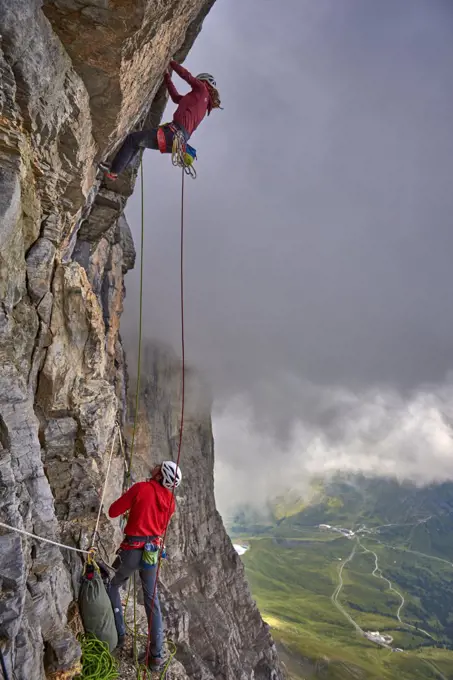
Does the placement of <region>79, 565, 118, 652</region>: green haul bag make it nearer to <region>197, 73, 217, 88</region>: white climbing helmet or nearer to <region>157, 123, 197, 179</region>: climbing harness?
<region>157, 123, 197, 179</region>: climbing harness

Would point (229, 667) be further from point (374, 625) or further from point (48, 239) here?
point (374, 625)

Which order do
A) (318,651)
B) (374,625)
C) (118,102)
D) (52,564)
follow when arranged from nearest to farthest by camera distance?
(52,564), (118,102), (318,651), (374,625)

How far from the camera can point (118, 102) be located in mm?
7719

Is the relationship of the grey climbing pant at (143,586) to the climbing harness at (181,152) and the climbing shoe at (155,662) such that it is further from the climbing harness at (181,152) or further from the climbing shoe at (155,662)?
the climbing harness at (181,152)

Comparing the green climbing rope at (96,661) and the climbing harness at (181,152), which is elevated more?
the climbing harness at (181,152)

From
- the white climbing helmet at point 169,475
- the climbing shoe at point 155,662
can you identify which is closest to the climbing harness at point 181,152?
the white climbing helmet at point 169,475

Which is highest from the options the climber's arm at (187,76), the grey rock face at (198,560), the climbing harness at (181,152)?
the climber's arm at (187,76)

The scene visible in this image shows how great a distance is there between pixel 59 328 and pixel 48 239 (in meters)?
2.68

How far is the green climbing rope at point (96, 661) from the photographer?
6.32 m

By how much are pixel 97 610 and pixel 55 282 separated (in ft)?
23.2

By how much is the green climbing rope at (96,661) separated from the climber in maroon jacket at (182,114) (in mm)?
10791

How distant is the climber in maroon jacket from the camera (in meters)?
9.70

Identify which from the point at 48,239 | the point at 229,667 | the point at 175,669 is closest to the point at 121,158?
the point at 48,239

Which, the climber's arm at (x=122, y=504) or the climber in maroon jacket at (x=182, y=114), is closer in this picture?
the climber's arm at (x=122, y=504)
